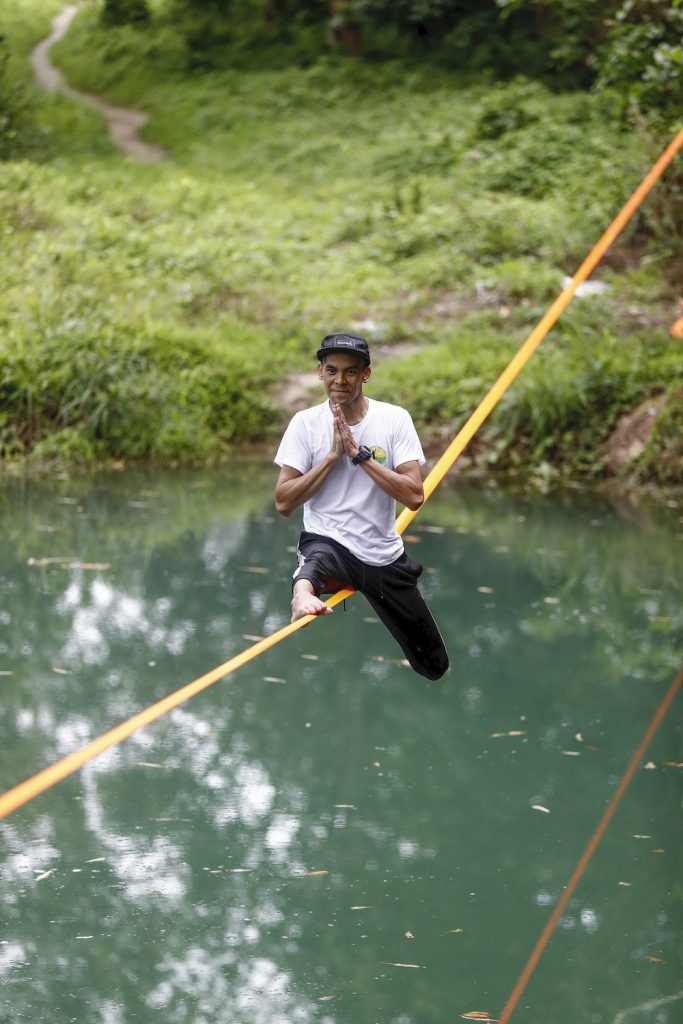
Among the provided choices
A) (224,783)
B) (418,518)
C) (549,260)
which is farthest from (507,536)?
(549,260)

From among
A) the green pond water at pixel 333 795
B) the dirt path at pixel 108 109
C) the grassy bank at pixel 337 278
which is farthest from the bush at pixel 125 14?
the green pond water at pixel 333 795

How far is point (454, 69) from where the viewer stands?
21891 mm

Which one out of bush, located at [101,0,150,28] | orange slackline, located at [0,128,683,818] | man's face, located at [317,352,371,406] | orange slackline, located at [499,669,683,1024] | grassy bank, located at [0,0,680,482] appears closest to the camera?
orange slackline, located at [0,128,683,818]

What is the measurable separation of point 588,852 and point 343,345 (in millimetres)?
2112

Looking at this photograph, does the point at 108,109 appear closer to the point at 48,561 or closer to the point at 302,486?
the point at 48,561

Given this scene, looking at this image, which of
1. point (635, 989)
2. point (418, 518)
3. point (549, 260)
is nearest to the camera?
point (635, 989)

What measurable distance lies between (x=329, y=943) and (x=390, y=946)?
0.57ft

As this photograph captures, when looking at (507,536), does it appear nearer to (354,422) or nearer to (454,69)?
(354,422)

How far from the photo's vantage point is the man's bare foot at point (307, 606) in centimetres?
A: 296

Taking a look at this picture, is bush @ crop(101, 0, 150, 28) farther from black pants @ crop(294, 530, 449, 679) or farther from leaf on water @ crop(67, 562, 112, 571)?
black pants @ crop(294, 530, 449, 679)

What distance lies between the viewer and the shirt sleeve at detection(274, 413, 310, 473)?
3.20m

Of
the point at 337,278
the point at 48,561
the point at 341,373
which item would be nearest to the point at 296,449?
the point at 341,373

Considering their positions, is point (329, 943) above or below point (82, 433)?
above

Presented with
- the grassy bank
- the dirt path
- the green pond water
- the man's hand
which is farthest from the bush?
the man's hand
